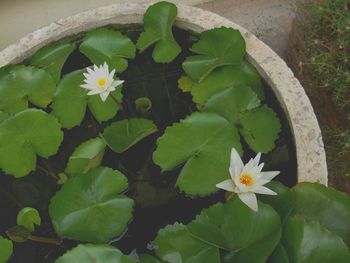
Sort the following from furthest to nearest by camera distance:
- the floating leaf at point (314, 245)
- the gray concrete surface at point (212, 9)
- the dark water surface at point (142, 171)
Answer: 1. the gray concrete surface at point (212, 9)
2. the dark water surface at point (142, 171)
3. the floating leaf at point (314, 245)

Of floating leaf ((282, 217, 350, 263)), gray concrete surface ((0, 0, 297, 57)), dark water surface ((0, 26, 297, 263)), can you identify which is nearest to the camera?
floating leaf ((282, 217, 350, 263))

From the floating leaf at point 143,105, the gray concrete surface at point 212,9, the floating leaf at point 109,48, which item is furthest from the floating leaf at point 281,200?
the gray concrete surface at point 212,9

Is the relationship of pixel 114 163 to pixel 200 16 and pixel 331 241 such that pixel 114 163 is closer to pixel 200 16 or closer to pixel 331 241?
pixel 200 16

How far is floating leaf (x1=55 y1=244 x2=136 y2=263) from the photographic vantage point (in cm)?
101

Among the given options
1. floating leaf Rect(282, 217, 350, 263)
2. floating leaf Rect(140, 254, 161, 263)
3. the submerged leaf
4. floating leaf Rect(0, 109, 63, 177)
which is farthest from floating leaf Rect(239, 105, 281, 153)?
floating leaf Rect(0, 109, 63, 177)

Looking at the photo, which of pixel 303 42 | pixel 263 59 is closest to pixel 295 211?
pixel 263 59

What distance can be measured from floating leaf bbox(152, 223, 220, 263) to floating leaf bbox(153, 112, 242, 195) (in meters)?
0.10

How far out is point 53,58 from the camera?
129cm

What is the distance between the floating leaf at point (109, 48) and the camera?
4.29 feet

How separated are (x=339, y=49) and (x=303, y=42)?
16 cm

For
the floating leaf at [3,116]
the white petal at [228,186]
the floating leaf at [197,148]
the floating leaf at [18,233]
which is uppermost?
the floating leaf at [3,116]

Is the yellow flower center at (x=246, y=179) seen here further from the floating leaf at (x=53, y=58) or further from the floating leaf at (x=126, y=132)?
the floating leaf at (x=53, y=58)

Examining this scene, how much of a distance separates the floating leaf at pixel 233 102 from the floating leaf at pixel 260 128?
0.02m

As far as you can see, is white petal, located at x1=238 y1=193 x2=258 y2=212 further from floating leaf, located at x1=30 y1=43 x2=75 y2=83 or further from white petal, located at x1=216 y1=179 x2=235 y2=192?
floating leaf, located at x1=30 y1=43 x2=75 y2=83
